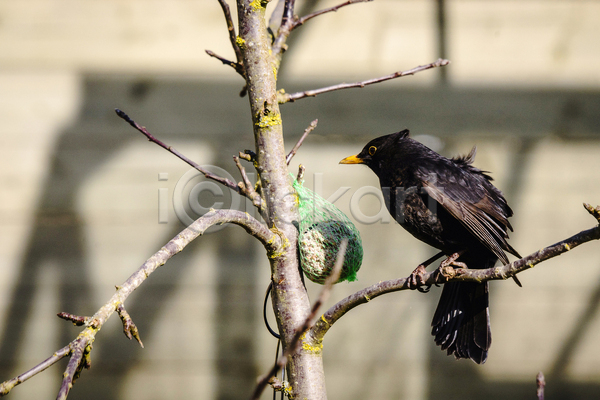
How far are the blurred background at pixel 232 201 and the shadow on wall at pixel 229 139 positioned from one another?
0.01 metres

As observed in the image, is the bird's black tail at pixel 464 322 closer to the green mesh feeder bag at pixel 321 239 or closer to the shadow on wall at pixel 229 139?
the green mesh feeder bag at pixel 321 239

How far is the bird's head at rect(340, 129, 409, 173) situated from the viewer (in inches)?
93.1

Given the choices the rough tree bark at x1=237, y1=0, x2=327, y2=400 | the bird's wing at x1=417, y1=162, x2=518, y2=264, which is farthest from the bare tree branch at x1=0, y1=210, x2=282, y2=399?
the bird's wing at x1=417, y1=162, x2=518, y2=264

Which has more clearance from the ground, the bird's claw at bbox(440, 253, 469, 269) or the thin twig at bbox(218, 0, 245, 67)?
the thin twig at bbox(218, 0, 245, 67)

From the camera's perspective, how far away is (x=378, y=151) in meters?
2.38

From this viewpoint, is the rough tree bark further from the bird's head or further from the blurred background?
the blurred background

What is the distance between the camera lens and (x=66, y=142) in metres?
3.40

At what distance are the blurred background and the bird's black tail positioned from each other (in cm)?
128

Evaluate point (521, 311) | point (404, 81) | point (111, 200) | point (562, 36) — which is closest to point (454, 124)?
point (404, 81)

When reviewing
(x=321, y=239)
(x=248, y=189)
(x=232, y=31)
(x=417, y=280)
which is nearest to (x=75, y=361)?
(x=248, y=189)

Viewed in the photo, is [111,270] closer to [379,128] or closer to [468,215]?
[379,128]

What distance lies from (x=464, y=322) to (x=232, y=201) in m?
1.92

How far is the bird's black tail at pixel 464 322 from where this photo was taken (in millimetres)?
2012

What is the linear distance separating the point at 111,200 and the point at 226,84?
1.28 metres
